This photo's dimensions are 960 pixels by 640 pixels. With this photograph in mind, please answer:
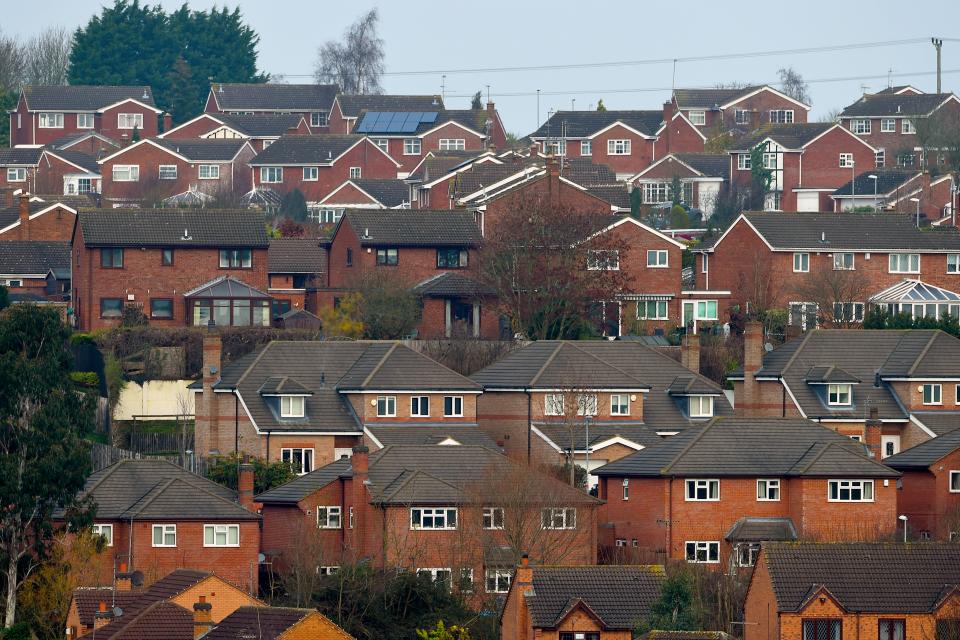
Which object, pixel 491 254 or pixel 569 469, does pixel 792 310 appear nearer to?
pixel 491 254

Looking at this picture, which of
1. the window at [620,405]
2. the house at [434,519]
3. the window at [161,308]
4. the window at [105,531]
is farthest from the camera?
the window at [161,308]

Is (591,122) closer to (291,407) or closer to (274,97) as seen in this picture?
(274,97)

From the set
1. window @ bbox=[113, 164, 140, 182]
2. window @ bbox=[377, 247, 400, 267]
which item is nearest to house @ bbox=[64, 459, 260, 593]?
window @ bbox=[377, 247, 400, 267]

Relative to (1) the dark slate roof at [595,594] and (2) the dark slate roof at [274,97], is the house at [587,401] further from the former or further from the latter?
(2) the dark slate roof at [274,97]

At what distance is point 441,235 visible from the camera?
8969cm

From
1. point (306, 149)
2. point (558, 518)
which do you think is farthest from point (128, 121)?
point (558, 518)

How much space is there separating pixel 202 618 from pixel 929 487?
25337 mm

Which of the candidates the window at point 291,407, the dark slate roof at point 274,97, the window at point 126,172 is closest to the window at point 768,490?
the window at point 291,407

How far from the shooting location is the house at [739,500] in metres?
68.2

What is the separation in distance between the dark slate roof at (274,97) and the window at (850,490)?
72.5 metres

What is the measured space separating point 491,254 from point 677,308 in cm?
848

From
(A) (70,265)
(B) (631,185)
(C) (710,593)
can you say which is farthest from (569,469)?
(B) (631,185)

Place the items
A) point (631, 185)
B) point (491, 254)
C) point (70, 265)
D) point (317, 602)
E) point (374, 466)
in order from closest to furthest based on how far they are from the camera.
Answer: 1. point (317, 602)
2. point (374, 466)
3. point (491, 254)
4. point (70, 265)
5. point (631, 185)

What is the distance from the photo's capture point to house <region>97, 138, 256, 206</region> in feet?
396
